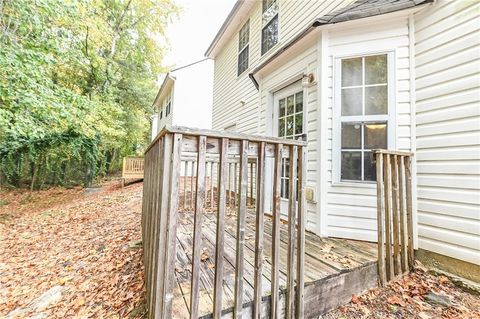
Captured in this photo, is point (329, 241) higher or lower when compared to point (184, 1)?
lower

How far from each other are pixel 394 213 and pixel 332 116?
1.43m

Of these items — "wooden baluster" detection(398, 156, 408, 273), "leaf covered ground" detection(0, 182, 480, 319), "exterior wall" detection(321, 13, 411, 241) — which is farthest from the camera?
"exterior wall" detection(321, 13, 411, 241)

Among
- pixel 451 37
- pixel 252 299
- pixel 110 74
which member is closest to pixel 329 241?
pixel 252 299

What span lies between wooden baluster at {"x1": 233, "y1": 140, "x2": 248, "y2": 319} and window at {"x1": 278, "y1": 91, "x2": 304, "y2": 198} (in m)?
2.32

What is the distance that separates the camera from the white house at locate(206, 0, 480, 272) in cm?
247

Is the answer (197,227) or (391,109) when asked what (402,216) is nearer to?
(391,109)

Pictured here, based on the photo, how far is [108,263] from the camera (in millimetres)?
3287

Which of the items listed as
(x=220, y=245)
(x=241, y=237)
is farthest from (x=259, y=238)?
(x=220, y=245)

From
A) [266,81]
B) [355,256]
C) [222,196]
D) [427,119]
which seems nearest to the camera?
[222,196]

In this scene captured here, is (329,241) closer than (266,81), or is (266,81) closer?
(329,241)

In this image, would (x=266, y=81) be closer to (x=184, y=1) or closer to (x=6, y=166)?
(x=6, y=166)

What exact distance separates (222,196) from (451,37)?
3.13 metres

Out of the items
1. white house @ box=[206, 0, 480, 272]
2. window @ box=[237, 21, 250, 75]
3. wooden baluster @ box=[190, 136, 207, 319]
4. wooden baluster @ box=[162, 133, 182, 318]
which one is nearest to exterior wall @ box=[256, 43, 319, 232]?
white house @ box=[206, 0, 480, 272]

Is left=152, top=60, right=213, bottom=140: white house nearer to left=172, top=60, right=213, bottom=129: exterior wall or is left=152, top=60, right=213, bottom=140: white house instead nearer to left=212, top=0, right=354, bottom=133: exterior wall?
left=172, top=60, right=213, bottom=129: exterior wall
